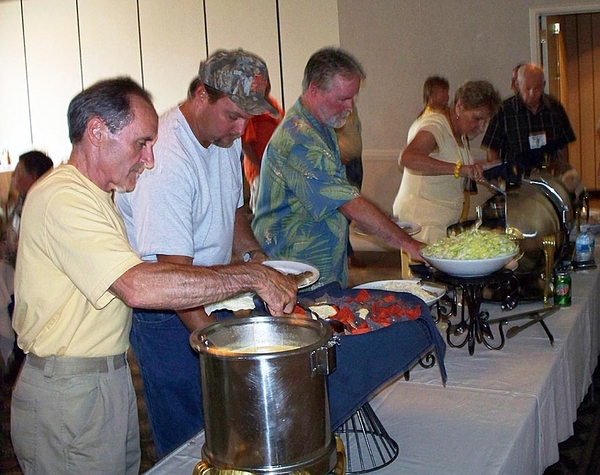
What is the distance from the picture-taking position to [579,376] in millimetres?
2445

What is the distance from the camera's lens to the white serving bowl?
2.00m

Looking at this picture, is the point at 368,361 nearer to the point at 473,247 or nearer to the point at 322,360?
the point at 322,360

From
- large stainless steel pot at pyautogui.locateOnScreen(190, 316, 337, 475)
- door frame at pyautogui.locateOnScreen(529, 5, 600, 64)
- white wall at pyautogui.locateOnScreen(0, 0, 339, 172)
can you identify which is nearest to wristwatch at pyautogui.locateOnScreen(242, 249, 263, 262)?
large stainless steel pot at pyautogui.locateOnScreen(190, 316, 337, 475)

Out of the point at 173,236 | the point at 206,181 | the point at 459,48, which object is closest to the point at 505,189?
the point at 206,181

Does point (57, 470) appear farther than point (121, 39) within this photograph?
No

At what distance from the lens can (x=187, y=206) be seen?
172 centimetres

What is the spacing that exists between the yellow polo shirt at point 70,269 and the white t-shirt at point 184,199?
94mm

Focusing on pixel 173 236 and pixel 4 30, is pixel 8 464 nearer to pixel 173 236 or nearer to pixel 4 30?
pixel 173 236

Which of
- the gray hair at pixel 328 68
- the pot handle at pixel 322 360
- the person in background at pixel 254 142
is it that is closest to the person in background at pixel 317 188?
the gray hair at pixel 328 68

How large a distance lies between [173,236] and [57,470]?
0.52m

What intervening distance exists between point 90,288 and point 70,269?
0.06 metres

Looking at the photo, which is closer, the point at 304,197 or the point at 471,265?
the point at 471,265

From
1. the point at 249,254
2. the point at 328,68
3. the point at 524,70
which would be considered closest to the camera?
the point at 249,254

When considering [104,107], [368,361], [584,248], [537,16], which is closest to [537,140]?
[584,248]
